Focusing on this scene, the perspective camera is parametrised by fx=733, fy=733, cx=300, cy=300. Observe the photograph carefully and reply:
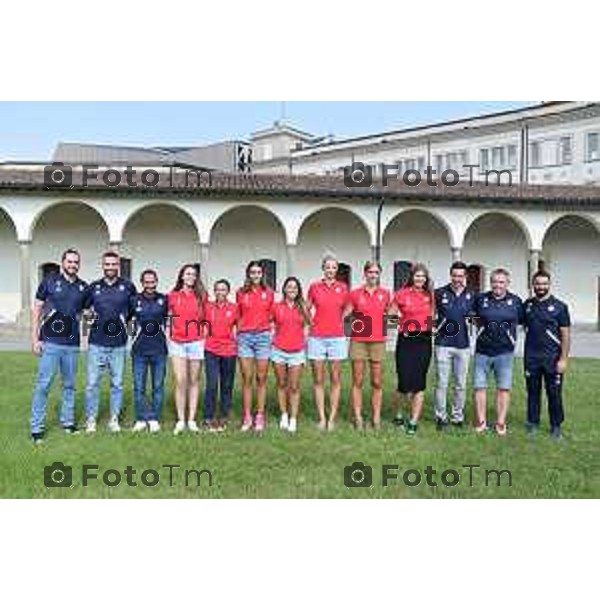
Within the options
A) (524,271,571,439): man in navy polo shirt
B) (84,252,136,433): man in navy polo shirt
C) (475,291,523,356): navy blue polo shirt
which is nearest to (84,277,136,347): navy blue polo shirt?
(84,252,136,433): man in navy polo shirt

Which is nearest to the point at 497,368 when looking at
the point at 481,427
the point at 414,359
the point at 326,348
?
the point at 481,427

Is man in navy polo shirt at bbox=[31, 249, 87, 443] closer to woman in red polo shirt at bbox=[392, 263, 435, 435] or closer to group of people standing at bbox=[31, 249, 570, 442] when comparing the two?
group of people standing at bbox=[31, 249, 570, 442]

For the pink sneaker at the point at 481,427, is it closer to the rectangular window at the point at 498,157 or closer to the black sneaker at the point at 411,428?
the black sneaker at the point at 411,428

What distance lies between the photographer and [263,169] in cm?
6112

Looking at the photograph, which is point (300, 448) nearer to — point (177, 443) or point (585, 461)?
point (177, 443)

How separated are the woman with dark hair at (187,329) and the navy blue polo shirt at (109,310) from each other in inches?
17.6

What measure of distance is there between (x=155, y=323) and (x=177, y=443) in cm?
117

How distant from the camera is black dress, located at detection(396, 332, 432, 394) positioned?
7402 mm

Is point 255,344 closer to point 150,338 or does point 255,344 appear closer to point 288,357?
point 288,357

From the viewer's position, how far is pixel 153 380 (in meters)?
7.27

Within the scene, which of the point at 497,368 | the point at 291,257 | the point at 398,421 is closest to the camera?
the point at 497,368

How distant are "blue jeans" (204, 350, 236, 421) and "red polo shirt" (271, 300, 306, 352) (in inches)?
20.8

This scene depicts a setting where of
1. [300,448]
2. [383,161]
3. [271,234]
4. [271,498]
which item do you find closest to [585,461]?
[300,448]

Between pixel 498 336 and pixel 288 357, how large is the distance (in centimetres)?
213
